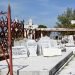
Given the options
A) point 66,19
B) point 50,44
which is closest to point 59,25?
point 66,19

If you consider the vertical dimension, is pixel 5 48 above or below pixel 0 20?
below

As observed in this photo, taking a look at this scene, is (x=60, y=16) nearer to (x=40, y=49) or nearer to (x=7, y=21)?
(x=40, y=49)

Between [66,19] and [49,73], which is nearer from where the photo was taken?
[49,73]

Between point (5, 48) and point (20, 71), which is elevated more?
point (5, 48)

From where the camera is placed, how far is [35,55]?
13.7 meters

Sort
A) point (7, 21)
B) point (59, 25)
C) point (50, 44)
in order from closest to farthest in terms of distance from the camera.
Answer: point (7, 21), point (50, 44), point (59, 25)

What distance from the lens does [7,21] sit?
21.4 ft

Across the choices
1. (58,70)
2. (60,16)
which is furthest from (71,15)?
(58,70)

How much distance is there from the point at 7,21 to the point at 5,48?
729 millimetres

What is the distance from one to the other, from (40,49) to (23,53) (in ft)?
4.64

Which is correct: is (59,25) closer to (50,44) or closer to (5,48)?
(50,44)

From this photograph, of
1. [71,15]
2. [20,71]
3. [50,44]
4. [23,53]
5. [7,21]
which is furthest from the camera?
[71,15]

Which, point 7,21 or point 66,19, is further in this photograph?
point 66,19

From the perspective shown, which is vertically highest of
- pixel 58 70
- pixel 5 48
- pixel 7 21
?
pixel 7 21
